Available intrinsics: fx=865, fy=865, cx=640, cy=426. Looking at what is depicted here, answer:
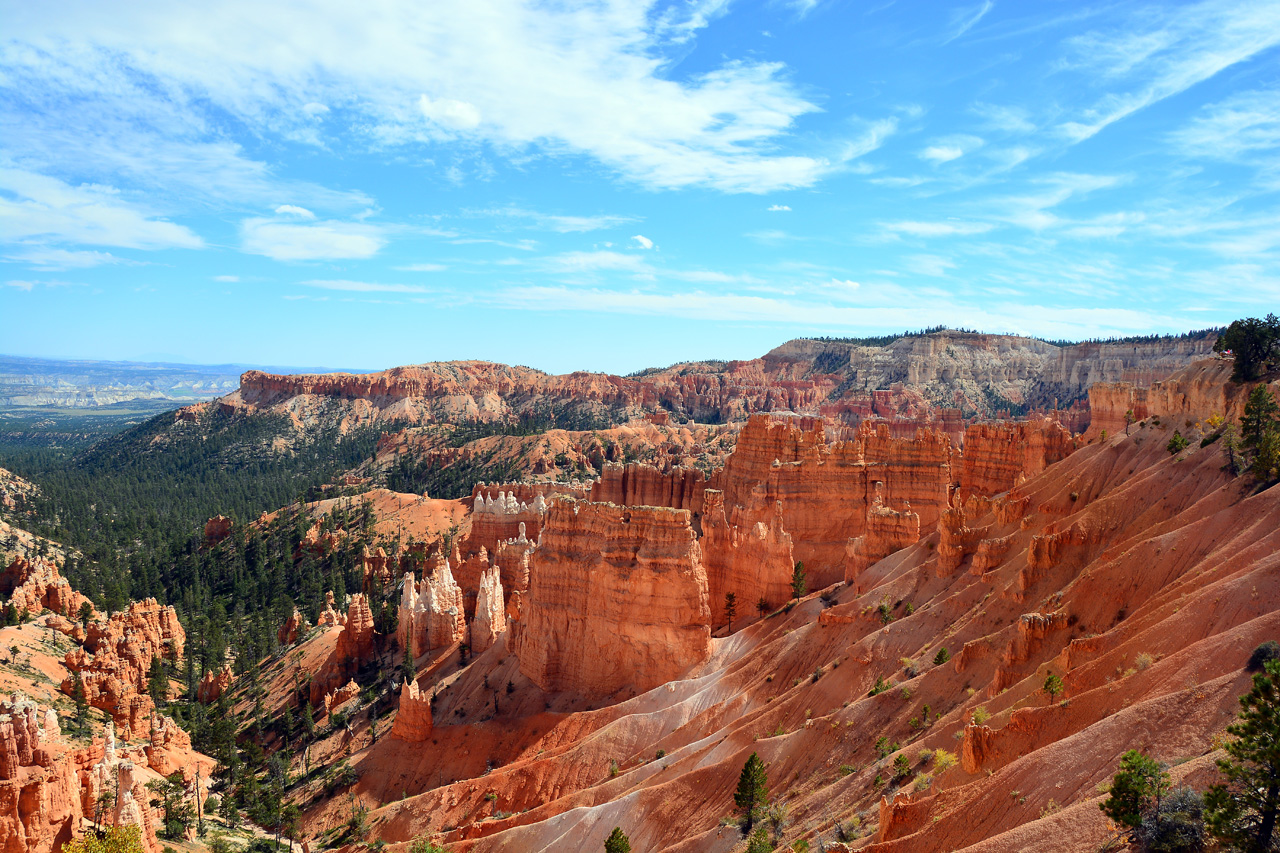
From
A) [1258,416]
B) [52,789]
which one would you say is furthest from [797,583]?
[52,789]

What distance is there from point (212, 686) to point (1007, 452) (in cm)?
6571

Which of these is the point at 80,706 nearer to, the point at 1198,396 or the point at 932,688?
the point at 932,688

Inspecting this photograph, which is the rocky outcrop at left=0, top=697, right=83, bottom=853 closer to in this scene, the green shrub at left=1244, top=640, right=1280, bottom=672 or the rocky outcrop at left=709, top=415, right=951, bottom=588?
the green shrub at left=1244, top=640, right=1280, bottom=672

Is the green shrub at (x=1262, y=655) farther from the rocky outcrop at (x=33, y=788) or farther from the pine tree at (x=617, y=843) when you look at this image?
the rocky outcrop at (x=33, y=788)

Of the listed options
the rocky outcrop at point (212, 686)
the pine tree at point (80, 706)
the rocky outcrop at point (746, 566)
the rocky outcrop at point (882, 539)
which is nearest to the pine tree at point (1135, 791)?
the rocky outcrop at point (882, 539)

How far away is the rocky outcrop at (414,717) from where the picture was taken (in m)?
49.0

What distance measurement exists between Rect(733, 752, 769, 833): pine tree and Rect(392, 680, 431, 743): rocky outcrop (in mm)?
23721

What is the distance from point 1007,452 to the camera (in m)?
68.1

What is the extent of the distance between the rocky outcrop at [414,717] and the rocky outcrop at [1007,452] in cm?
4290

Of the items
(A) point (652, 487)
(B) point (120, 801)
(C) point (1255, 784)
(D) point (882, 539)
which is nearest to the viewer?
(C) point (1255, 784)

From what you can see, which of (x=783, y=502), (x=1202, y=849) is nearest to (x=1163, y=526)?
(x=1202, y=849)

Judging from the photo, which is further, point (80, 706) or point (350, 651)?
point (350, 651)

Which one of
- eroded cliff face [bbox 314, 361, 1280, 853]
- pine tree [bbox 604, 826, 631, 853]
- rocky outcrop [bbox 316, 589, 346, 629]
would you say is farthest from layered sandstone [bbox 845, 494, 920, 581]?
rocky outcrop [bbox 316, 589, 346, 629]

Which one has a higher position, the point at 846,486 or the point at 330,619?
the point at 846,486
